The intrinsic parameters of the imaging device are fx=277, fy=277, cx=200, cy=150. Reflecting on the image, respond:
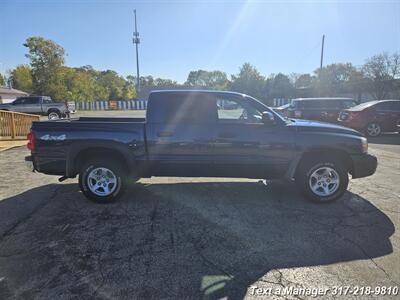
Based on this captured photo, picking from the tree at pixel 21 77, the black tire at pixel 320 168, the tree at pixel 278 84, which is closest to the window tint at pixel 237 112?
the black tire at pixel 320 168

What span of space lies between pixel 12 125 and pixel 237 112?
433 inches

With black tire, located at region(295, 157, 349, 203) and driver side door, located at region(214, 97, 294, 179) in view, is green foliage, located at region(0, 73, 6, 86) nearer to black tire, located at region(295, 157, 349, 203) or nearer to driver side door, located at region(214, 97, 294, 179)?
driver side door, located at region(214, 97, 294, 179)

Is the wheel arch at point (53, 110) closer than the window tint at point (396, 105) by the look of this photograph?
No

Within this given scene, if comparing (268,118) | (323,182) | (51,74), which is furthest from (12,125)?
(51,74)

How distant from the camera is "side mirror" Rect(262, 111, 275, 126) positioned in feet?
14.6

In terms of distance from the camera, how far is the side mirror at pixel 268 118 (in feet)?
14.6

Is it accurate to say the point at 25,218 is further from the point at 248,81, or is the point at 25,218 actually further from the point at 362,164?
the point at 248,81

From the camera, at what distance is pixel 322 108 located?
48.5 ft

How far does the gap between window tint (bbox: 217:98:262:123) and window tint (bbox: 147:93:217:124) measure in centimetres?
14

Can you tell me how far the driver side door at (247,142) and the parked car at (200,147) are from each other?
2 centimetres

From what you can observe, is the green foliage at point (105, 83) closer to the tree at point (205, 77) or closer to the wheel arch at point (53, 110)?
the wheel arch at point (53, 110)

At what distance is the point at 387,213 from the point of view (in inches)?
171

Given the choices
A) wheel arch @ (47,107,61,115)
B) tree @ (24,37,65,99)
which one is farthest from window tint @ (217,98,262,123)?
tree @ (24,37,65,99)

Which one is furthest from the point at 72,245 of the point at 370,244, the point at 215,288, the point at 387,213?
the point at 387,213
